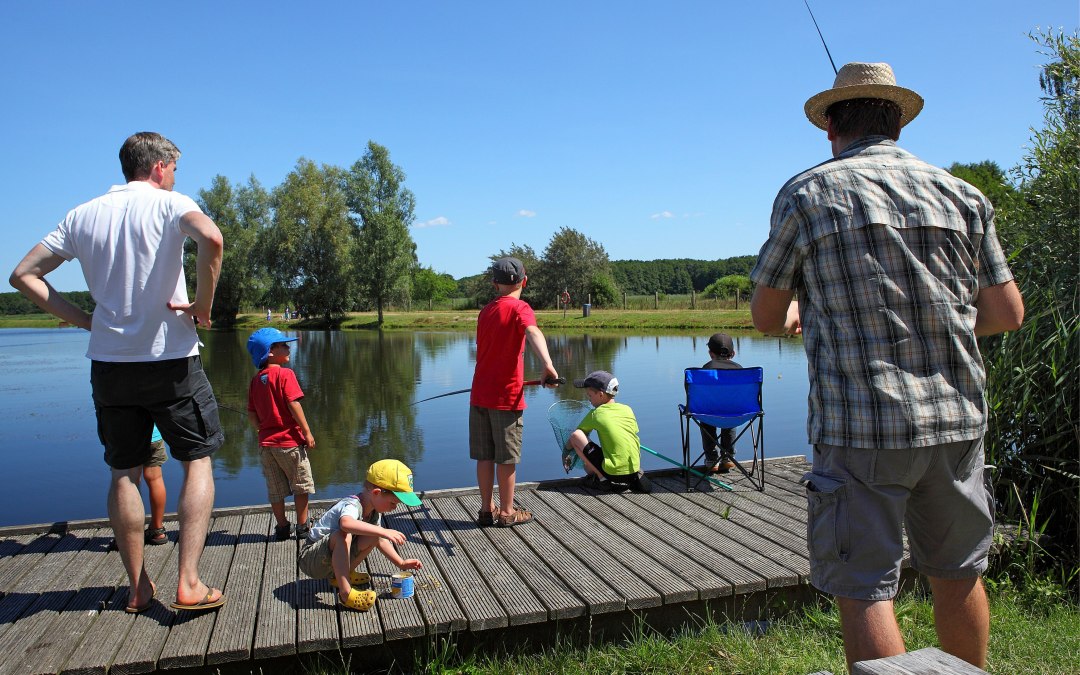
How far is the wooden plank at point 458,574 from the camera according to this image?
10.4 ft

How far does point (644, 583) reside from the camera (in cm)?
350

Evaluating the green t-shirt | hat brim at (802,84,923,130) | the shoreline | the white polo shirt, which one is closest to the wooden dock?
the green t-shirt

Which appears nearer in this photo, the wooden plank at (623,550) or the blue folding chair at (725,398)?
the wooden plank at (623,550)

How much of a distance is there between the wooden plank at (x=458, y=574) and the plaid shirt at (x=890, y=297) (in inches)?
67.8

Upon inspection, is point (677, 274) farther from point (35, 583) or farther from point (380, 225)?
point (35, 583)

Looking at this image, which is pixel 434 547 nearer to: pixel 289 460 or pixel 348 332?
pixel 289 460

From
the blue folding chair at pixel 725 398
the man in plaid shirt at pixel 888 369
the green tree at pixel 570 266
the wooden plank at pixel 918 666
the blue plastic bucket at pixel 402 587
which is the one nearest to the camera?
the wooden plank at pixel 918 666

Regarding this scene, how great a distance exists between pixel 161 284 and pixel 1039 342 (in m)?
4.40

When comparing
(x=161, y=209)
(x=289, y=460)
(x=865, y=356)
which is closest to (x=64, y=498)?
(x=289, y=460)

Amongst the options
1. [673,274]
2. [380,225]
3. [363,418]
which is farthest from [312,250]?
[673,274]

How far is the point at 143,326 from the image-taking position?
3039 mm

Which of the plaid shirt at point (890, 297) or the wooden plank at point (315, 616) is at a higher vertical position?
the plaid shirt at point (890, 297)

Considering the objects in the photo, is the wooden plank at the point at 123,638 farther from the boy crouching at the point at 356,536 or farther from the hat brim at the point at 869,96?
the hat brim at the point at 869,96

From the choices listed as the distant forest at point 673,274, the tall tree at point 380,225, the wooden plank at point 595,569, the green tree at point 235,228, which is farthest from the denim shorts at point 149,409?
the distant forest at point 673,274
